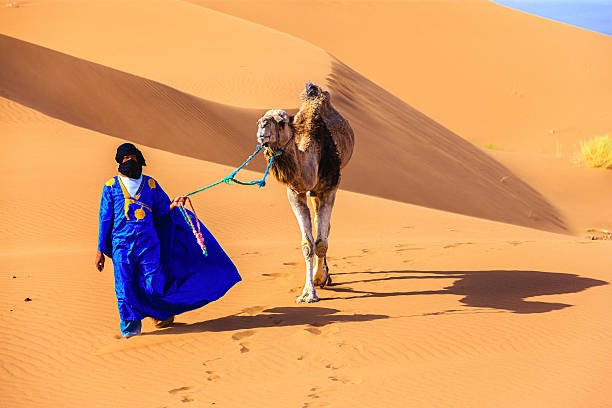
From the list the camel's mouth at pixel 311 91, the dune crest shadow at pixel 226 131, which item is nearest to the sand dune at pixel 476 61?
the dune crest shadow at pixel 226 131

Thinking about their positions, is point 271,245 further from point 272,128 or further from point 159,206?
point 159,206

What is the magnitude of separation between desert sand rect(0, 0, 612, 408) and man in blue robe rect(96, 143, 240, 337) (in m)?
0.30

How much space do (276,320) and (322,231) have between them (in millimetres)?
1353

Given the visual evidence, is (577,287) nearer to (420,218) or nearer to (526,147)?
(420,218)

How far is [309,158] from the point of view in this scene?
8500 millimetres

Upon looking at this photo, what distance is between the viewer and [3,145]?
49.1ft

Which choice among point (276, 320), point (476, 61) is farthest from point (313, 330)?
point (476, 61)

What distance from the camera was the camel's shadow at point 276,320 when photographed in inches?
306

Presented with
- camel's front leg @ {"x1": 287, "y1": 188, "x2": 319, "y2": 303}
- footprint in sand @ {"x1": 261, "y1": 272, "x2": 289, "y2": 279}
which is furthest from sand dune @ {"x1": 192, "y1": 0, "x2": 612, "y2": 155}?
camel's front leg @ {"x1": 287, "y1": 188, "x2": 319, "y2": 303}

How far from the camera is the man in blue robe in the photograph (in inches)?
287

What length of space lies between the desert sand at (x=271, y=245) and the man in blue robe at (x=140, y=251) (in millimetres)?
305

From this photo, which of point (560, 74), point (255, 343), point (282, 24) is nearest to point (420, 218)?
point (255, 343)

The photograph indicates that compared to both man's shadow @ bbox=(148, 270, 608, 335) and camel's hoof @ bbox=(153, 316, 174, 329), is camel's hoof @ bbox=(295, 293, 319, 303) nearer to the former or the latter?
man's shadow @ bbox=(148, 270, 608, 335)

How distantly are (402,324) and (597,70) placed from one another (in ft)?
141
